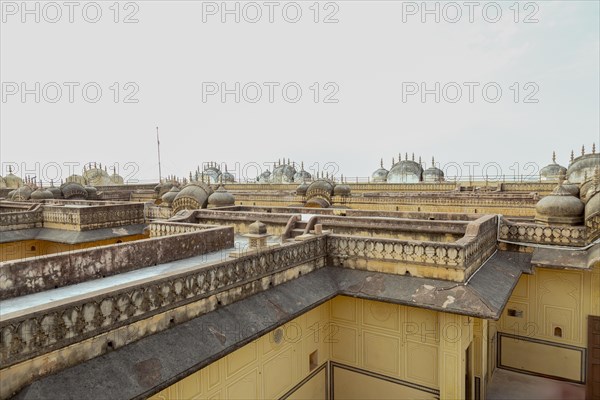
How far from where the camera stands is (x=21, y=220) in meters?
16.9

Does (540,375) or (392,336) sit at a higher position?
(392,336)

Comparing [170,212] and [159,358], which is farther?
[170,212]

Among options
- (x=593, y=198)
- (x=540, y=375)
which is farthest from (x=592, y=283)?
(x=540, y=375)

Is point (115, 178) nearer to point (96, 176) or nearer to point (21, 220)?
point (96, 176)

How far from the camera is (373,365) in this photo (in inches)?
343

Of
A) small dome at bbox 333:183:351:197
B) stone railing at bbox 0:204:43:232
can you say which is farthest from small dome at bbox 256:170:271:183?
stone railing at bbox 0:204:43:232

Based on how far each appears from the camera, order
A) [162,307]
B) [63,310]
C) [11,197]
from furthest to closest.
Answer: [11,197] → [162,307] → [63,310]

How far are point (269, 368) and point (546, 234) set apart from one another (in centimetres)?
763

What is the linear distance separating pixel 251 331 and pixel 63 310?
2574 millimetres

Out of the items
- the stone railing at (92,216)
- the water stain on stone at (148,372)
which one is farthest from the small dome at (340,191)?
the water stain on stone at (148,372)

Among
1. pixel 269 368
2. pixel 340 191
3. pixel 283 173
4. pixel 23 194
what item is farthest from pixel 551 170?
pixel 23 194

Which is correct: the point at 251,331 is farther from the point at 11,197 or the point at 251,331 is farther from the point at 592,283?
the point at 11,197

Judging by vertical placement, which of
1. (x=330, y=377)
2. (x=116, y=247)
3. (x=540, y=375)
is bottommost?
(x=540, y=375)

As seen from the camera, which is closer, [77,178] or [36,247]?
[36,247]
